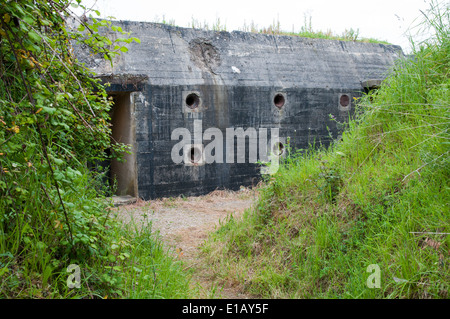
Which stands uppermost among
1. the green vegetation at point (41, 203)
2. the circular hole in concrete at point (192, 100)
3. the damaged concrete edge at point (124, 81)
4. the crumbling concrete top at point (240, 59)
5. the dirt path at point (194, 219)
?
the crumbling concrete top at point (240, 59)

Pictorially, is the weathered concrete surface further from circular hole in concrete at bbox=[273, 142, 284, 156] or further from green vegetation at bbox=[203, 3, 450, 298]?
green vegetation at bbox=[203, 3, 450, 298]

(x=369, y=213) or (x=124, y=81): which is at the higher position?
(x=124, y=81)

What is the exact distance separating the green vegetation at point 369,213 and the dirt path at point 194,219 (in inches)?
7.2

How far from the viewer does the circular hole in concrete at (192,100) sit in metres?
7.68

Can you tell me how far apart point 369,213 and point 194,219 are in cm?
338

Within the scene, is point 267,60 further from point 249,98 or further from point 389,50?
point 389,50

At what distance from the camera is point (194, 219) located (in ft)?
19.9

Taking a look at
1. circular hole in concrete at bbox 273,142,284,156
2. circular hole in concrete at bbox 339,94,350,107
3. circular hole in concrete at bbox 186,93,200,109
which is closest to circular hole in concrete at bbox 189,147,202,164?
circular hole in concrete at bbox 186,93,200,109

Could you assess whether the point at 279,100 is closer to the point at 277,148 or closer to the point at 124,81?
the point at 277,148

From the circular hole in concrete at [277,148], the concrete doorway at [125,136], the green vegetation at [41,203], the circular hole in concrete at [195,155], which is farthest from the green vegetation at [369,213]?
the circular hole in concrete at [277,148]

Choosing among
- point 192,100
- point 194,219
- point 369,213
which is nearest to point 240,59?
point 192,100

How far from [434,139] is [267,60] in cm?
581

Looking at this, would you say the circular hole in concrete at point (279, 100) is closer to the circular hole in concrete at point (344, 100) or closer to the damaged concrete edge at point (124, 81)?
the circular hole in concrete at point (344, 100)
